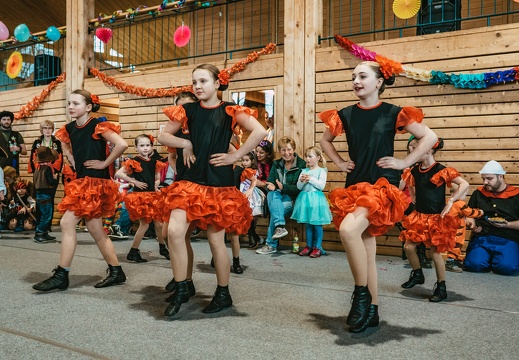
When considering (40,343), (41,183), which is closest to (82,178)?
(40,343)

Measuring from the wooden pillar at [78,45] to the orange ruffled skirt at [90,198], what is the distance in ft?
19.2

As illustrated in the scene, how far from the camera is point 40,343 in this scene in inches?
96.9

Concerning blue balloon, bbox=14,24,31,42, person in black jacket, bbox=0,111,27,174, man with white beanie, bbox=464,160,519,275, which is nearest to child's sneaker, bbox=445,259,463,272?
man with white beanie, bbox=464,160,519,275

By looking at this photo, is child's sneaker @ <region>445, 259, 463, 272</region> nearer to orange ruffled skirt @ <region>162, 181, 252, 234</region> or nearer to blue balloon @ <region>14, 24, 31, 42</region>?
orange ruffled skirt @ <region>162, 181, 252, 234</region>

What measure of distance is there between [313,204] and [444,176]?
2170 millimetres

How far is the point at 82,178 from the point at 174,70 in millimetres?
4525

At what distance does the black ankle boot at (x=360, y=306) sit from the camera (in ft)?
8.82

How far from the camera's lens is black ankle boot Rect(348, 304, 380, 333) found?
8.86 ft

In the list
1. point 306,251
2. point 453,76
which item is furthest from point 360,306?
point 453,76

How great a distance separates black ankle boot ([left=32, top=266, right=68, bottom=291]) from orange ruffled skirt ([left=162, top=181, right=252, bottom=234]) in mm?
1210

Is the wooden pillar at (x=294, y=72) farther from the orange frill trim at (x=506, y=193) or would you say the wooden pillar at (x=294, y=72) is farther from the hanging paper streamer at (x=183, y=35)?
the orange frill trim at (x=506, y=193)

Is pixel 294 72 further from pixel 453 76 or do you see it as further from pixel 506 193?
pixel 506 193

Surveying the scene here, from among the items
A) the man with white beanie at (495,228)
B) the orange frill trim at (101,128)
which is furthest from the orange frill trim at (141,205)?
the man with white beanie at (495,228)

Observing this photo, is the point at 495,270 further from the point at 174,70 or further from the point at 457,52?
the point at 174,70
